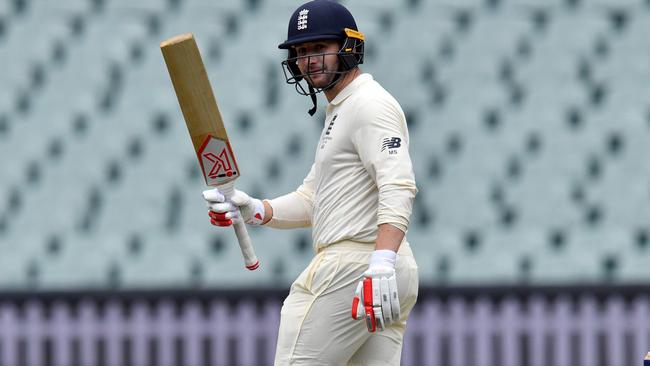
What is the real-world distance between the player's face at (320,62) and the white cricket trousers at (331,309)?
0.44 m

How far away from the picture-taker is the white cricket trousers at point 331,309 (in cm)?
380

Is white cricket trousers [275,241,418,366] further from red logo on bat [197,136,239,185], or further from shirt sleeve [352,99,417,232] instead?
red logo on bat [197,136,239,185]

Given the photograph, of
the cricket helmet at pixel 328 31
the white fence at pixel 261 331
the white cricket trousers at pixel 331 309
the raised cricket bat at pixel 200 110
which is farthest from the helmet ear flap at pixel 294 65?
the white fence at pixel 261 331

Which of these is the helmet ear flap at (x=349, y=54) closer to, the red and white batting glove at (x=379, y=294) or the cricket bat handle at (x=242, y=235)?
the cricket bat handle at (x=242, y=235)

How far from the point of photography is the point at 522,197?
876cm

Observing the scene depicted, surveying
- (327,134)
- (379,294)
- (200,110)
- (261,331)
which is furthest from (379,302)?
(261,331)

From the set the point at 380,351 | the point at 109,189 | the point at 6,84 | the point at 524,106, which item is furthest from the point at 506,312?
the point at 380,351

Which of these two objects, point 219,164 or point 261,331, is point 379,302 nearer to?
point 219,164

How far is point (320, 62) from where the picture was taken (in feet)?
12.8

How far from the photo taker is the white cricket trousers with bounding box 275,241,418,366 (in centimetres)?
→ 380

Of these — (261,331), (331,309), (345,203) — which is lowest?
(261,331)

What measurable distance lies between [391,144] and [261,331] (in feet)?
15.2

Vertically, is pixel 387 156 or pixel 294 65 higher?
pixel 294 65

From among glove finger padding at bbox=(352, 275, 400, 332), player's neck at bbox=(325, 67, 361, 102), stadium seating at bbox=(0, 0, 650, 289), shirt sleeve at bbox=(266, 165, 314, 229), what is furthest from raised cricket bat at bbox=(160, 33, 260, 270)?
stadium seating at bbox=(0, 0, 650, 289)
